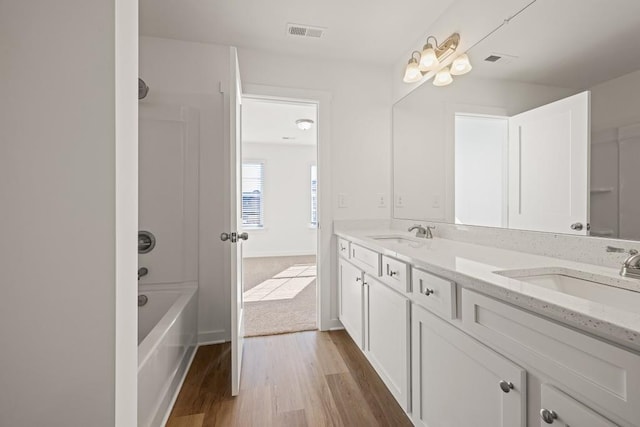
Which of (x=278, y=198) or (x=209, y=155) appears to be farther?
(x=278, y=198)

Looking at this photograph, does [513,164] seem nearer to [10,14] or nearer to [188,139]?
[10,14]

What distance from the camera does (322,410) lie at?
4.87ft

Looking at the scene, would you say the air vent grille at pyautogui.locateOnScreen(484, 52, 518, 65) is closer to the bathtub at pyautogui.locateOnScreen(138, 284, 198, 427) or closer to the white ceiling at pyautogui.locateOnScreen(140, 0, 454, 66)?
the white ceiling at pyautogui.locateOnScreen(140, 0, 454, 66)

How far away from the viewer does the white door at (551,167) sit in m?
1.13

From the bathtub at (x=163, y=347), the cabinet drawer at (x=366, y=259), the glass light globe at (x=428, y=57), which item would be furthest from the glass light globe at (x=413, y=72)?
the bathtub at (x=163, y=347)

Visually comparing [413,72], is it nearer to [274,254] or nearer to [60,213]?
[60,213]

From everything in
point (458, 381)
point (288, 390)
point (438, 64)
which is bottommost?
point (288, 390)

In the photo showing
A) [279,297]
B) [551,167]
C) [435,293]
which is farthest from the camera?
[279,297]

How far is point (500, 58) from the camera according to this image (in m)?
1.53

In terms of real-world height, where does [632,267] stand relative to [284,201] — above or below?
below

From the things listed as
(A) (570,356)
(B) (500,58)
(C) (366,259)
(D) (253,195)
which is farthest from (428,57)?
(D) (253,195)

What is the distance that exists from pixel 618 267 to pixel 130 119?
5.15 feet

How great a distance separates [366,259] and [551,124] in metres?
1.13

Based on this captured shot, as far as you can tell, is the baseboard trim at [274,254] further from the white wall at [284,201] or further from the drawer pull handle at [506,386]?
the drawer pull handle at [506,386]
